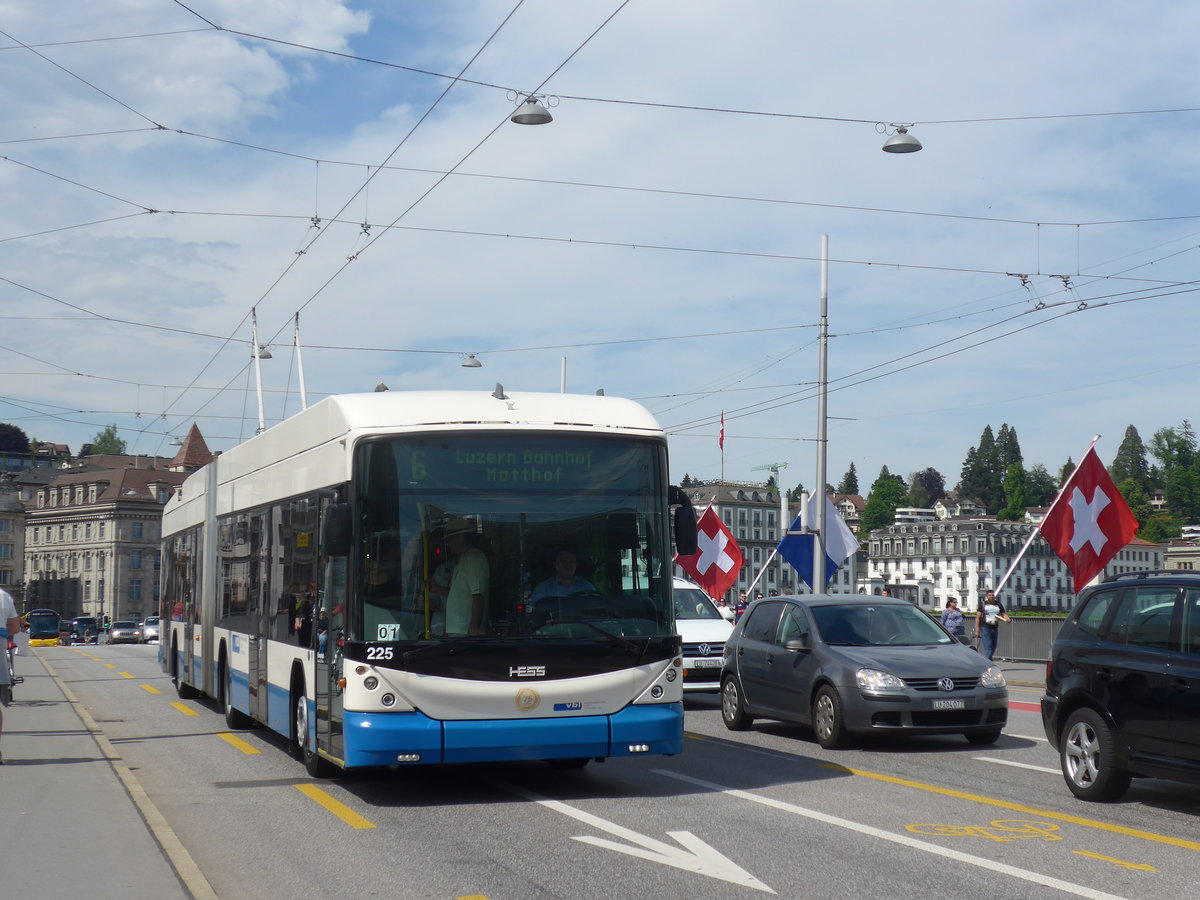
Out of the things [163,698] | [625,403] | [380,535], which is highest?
[625,403]

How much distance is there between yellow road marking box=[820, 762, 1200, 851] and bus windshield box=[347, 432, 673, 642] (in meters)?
2.49

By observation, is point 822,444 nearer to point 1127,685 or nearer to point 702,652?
point 702,652

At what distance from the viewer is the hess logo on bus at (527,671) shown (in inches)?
428

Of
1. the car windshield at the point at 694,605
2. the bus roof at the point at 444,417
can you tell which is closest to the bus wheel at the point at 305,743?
the bus roof at the point at 444,417

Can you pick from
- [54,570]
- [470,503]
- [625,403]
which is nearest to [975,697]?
[625,403]

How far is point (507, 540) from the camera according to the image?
11.0m

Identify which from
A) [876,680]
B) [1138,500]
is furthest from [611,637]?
[1138,500]

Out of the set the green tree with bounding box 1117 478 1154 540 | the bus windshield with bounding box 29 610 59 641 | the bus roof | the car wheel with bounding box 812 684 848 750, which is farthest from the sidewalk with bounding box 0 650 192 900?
the green tree with bounding box 1117 478 1154 540

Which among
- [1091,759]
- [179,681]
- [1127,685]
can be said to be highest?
[1127,685]

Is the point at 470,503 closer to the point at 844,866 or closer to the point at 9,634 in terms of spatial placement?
the point at 844,866

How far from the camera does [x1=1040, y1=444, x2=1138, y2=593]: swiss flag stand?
25.9 m

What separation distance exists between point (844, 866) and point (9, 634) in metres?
8.93

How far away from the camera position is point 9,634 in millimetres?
14070

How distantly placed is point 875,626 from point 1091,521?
11.8m
